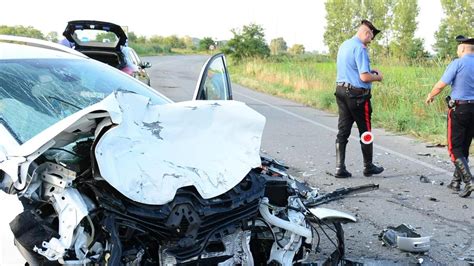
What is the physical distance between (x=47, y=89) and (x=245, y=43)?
110ft

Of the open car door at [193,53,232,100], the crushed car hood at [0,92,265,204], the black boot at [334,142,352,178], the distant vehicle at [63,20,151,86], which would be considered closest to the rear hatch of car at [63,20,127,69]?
the distant vehicle at [63,20,151,86]

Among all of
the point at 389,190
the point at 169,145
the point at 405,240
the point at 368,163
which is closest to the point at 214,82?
the point at 169,145

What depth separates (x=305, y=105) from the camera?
1523cm

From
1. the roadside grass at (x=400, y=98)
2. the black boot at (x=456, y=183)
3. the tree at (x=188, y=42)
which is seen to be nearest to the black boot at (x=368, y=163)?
the black boot at (x=456, y=183)

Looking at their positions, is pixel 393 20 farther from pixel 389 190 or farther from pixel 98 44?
pixel 389 190

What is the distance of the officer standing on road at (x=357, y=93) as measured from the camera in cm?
668

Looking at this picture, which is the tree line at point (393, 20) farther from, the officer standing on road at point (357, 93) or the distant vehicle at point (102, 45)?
the officer standing on road at point (357, 93)

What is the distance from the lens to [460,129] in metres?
6.12

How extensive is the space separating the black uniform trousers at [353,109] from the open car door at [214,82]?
243 cm

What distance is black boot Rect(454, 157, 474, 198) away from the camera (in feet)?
18.9

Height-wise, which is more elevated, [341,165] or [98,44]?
[98,44]

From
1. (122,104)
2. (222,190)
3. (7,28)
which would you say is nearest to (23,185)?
(122,104)

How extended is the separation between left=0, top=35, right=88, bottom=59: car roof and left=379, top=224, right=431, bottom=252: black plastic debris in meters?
2.90

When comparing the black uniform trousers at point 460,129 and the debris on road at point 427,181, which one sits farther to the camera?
the debris on road at point 427,181
